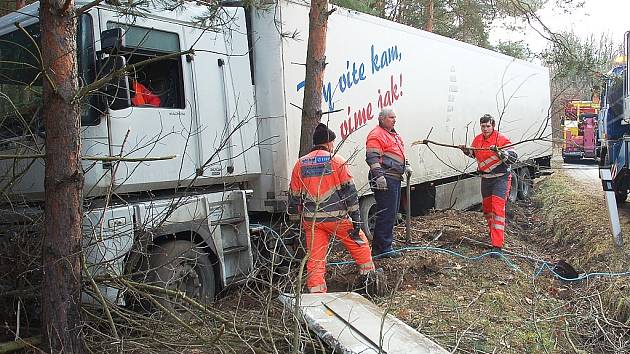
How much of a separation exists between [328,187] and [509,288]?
1940 mm

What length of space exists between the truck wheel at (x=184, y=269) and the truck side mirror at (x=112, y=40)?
A: 1.45 metres

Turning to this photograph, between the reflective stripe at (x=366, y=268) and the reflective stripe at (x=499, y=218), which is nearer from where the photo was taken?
the reflective stripe at (x=366, y=268)

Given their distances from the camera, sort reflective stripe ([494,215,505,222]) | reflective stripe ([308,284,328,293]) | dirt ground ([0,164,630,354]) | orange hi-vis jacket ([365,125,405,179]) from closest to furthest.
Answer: dirt ground ([0,164,630,354]), reflective stripe ([308,284,328,293]), orange hi-vis jacket ([365,125,405,179]), reflective stripe ([494,215,505,222])

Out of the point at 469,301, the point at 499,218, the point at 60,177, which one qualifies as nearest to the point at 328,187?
the point at 469,301

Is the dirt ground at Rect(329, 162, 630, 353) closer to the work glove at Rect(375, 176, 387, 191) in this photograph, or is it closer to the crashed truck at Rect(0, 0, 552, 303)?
the work glove at Rect(375, 176, 387, 191)

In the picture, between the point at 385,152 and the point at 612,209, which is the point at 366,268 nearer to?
the point at 385,152

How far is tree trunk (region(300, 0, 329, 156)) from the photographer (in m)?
5.39

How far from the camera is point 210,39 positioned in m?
5.00

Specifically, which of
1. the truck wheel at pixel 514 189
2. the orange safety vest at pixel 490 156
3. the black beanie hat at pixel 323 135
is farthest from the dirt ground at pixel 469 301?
the truck wheel at pixel 514 189

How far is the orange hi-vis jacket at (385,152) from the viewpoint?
18.6 feet

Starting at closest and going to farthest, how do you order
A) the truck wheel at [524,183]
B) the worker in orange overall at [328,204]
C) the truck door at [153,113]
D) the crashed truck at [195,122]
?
the crashed truck at [195,122] → the truck door at [153,113] → the worker in orange overall at [328,204] → the truck wheel at [524,183]

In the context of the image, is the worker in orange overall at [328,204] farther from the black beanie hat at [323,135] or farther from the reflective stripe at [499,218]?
the reflective stripe at [499,218]

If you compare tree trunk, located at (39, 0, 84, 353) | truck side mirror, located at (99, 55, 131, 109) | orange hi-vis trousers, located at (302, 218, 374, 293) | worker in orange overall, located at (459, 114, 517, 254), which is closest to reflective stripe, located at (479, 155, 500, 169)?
worker in orange overall, located at (459, 114, 517, 254)

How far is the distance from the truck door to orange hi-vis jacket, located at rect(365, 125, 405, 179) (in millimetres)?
1793
